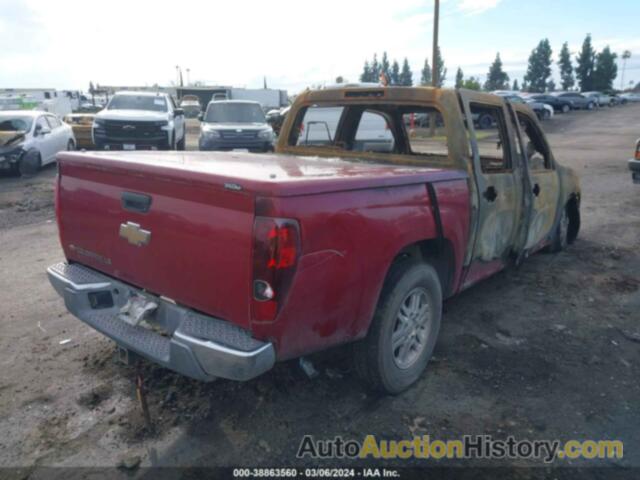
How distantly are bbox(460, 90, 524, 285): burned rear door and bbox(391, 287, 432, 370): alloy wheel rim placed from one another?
0.71 metres

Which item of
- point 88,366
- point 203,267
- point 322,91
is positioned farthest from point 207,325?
point 322,91

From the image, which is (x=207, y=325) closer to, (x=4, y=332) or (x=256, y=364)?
(x=256, y=364)

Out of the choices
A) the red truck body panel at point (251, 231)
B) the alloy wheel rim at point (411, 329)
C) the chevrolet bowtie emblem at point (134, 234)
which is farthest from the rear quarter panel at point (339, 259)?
the chevrolet bowtie emblem at point (134, 234)

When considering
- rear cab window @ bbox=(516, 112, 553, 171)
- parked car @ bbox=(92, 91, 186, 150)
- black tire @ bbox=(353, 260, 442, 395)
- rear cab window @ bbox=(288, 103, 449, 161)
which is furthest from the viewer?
parked car @ bbox=(92, 91, 186, 150)

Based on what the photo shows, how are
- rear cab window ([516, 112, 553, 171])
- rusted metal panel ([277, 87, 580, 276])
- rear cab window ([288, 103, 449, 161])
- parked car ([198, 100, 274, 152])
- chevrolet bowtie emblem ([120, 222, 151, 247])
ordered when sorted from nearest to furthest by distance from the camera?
chevrolet bowtie emblem ([120, 222, 151, 247]) < rusted metal panel ([277, 87, 580, 276]) < rear cab window ([288, 103, 449, 161]) < rear cab window ([516, 112, 553, 171]) < parked car ([198, 100, 274, 152])

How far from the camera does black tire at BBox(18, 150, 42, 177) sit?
12875 mm

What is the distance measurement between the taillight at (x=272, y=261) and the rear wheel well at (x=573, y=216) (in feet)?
16.8

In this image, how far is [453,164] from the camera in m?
3.88

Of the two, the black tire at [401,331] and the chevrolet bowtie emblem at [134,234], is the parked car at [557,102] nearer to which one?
the black tire at [401,331]

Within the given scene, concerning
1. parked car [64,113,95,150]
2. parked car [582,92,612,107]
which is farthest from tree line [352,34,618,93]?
parked car [64,113,95,150]

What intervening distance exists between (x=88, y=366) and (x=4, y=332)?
112cm

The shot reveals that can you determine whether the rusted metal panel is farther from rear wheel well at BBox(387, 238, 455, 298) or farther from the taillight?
the taillight

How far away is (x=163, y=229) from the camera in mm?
2727

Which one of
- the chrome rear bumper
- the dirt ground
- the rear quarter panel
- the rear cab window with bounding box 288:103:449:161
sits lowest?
the dirt ground
